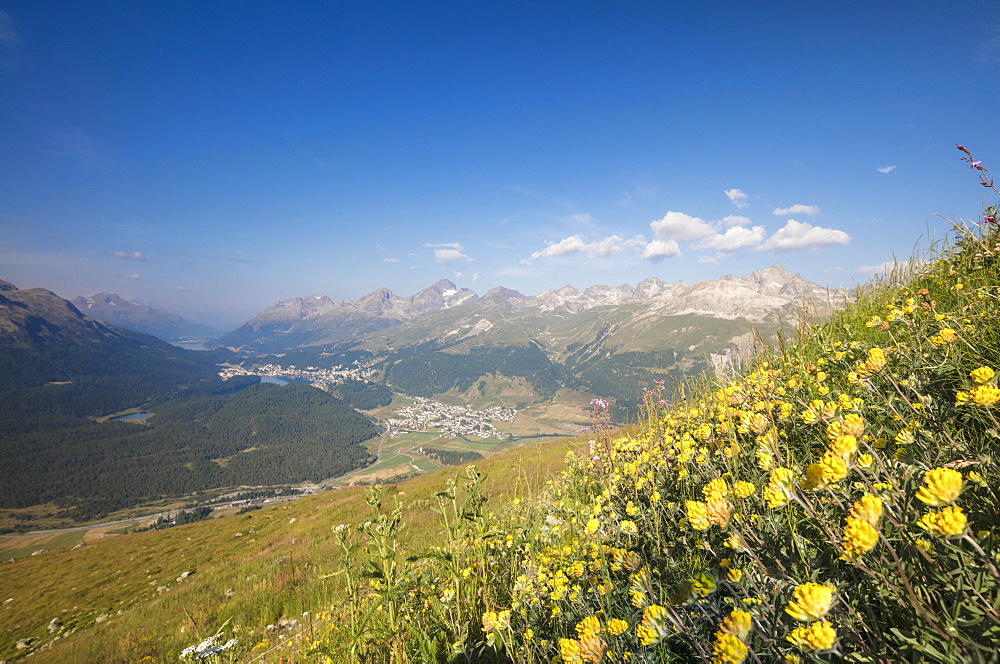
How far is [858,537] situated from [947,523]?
10.0 inches

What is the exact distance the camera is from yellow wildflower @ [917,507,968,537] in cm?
108

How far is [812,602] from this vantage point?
1.19 meters

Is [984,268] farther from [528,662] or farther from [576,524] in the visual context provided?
[528,662]

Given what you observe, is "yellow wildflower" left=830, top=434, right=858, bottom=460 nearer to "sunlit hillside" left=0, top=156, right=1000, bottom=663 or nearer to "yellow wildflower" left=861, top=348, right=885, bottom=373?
"sunlit hillside" left=0, top=156, right=1000, bottom=663

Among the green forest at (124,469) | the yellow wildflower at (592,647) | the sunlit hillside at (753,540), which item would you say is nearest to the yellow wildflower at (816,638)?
the sunlit hillside at (753,540)

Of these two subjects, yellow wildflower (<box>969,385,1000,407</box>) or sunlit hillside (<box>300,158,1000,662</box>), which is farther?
yellow wildflower (<box>969,385,1000,407</box>)

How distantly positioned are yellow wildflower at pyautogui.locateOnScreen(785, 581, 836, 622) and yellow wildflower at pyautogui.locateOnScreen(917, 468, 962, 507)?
1.45 ft

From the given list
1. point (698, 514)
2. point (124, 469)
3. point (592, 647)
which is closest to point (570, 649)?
point (592, 647)

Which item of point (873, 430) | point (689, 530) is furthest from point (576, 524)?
point (873, 430)

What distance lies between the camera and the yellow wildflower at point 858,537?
1.25 meters

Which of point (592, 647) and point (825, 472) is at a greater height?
point (825, 472)

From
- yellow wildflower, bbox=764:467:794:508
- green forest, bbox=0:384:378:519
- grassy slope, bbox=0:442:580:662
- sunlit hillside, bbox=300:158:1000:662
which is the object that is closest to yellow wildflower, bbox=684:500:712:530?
sunlit hillside, bbox=300:158:1000:662

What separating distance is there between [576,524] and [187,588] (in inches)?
553

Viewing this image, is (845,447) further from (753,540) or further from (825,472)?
(753,540)
